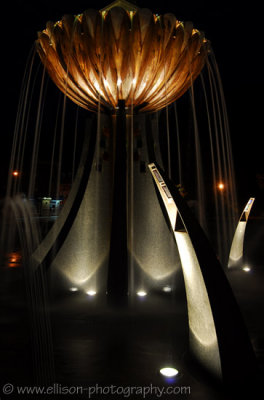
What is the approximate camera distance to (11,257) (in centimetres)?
971

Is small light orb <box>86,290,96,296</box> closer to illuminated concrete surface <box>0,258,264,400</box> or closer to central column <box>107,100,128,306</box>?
illuminated concrete surface <box>0,258,264,400</box>

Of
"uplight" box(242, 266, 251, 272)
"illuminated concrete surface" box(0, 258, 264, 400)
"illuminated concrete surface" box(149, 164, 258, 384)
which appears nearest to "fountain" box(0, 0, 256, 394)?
"illuminated concrete surface" box(149, 164, 258, 384)

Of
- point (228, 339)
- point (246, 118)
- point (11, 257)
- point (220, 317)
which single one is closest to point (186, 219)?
point (220, 317)

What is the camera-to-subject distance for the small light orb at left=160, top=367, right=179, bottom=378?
308cm

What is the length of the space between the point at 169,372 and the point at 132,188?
413cm

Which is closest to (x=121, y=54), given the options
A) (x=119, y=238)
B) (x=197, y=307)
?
(x=119, y=238)

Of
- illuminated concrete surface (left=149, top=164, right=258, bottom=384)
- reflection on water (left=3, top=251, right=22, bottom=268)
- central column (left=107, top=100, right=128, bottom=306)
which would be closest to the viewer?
illuminated concrete surface (left=149, top=164, right=258, bottom=384)

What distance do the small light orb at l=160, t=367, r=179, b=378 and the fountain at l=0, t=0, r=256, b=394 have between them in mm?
327

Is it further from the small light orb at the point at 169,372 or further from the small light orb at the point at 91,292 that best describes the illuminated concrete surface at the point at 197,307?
the small light orb at the point at 91,292

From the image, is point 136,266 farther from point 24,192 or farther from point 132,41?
point 24,192

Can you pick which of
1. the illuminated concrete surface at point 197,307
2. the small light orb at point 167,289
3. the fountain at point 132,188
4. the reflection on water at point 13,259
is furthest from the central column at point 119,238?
the reflection on water at point 13,259

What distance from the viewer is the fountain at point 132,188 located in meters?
3.13

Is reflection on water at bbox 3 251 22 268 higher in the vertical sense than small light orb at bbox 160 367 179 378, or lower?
lower

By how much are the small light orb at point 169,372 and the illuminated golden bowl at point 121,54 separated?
4724 mm
